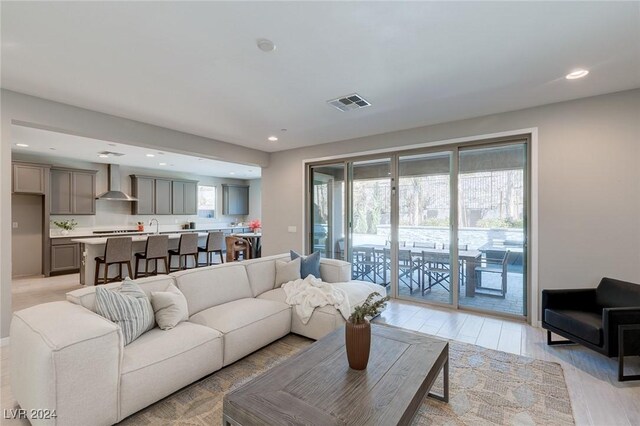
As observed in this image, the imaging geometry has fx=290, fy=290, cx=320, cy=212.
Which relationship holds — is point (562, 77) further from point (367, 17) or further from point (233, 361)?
point (233, 361)

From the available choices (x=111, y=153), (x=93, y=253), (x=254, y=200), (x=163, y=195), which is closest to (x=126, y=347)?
(x=93, y=253)

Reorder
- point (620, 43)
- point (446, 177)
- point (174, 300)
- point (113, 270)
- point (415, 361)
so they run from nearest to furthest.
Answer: point (415, 361), point (620, 43), point (174, 300), point (446, 177), point (113, 270)

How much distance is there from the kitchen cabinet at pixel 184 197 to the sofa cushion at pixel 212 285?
21.1 ft

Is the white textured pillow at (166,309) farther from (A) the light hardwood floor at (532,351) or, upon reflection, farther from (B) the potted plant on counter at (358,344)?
(B) the potted plant on counter at (358,344)

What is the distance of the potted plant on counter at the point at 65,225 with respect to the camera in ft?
22.4

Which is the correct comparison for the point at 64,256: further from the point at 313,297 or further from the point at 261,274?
the point at 313,297

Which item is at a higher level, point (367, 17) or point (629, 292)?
point (367, 17)

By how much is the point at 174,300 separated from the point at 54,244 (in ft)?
20.3

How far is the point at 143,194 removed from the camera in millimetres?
8125

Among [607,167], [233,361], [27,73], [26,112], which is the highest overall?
[27,73]

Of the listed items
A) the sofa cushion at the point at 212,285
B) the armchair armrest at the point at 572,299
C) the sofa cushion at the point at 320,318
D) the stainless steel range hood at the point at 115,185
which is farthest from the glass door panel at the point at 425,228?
the stainless steel range hood at the point at 115,185

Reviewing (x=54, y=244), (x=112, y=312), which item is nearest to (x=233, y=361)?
(x=112, y=312)

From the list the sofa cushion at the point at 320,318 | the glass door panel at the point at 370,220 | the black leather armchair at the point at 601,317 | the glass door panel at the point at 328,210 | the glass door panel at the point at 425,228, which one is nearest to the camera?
the black leather armchair at the point at 601,317

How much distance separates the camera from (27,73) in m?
2.72
